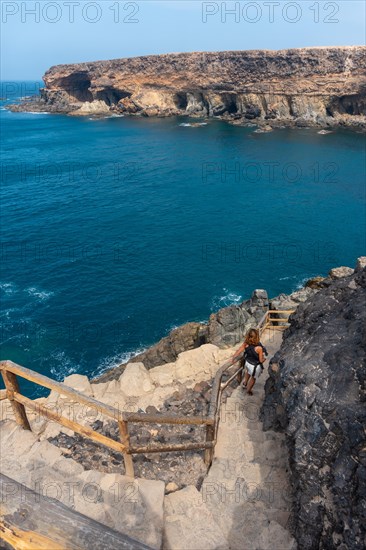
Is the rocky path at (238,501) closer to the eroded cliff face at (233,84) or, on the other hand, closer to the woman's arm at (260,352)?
the woman's arm at (260,352)

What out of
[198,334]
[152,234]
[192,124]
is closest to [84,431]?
[198,334]

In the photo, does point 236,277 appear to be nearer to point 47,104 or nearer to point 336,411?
point 336,411

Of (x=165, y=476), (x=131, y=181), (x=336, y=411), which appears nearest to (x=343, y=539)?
(x=336, y=411)

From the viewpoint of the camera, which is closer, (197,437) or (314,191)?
(197,437)

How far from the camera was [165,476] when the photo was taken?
7.06 metres

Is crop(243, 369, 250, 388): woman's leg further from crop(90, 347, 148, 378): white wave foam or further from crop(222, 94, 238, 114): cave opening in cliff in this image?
crop(222, 94, 238, 114): cave opening in cliff

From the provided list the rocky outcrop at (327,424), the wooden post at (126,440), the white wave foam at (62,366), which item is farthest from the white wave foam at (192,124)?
the wooden post at (126,440)

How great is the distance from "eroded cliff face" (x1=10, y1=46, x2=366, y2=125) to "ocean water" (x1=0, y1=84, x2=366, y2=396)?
1704 cm

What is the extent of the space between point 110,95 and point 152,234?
9694cm

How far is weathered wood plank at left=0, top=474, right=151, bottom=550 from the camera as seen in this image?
2.94m

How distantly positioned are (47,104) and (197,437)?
15296 cm

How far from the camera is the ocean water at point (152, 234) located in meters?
27.1

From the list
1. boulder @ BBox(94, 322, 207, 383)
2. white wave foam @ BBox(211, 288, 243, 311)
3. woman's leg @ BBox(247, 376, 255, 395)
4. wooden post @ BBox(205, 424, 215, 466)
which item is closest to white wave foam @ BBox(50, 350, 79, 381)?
boulder @ BBox(94, 322, 207, 383)

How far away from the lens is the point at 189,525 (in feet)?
18.6
